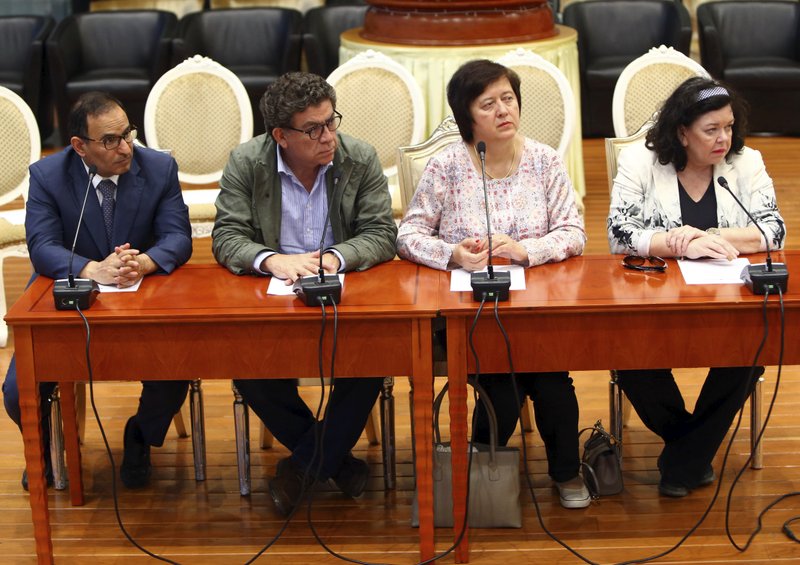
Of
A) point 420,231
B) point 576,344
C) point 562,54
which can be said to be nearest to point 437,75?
point 562,54

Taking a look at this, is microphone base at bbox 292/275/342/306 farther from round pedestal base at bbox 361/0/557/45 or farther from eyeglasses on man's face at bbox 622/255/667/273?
round pedestal base at bbox 361/0/557/45

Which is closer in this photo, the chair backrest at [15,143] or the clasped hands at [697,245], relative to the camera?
the clasped hands at [697,245]

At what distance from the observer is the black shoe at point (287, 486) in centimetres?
352

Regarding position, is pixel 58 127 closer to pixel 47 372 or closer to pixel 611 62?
pixel 611 62

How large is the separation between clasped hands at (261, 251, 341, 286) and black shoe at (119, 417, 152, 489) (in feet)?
2.37

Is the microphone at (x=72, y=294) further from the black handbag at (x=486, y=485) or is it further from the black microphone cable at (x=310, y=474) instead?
the black handbag at (x=486, y=485)

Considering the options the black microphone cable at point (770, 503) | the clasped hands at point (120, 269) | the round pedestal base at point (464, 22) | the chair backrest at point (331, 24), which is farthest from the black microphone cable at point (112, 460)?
the chair backrest at point (331, 24)

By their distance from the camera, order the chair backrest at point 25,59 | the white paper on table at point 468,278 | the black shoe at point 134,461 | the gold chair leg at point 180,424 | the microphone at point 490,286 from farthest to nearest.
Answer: the chair backrest at point 25,59 < the gold chair leg at point 180,424 < the black shoe at point 134,461 < the white paper on table at point 468,278 < the microphone at point 490,286

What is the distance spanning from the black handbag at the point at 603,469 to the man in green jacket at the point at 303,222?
2.06 feet

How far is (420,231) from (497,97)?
43cm

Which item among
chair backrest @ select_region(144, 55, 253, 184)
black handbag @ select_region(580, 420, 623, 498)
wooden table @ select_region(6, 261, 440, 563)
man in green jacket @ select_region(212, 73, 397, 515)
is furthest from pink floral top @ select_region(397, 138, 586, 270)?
chair backrest @ select_region(144, 55, 253, 184)

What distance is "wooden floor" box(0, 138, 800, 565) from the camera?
3.29 metres

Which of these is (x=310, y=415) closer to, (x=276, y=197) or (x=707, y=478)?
(x=276, y=197)

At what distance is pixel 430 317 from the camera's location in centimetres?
303
